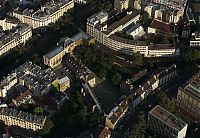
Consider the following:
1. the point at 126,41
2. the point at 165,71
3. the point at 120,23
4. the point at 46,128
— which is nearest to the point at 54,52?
the point at 126,41

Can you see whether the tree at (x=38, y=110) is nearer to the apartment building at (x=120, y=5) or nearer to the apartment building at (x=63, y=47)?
the apartment building at (x=63, y=47)

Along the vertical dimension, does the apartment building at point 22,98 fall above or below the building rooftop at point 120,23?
below

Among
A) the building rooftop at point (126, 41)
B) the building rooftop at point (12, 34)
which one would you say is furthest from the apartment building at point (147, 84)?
the building rooftop at point (12, 34)

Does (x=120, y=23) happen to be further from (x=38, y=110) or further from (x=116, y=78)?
(x=38, y=110)

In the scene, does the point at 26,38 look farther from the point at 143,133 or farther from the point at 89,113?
the point at 143,133

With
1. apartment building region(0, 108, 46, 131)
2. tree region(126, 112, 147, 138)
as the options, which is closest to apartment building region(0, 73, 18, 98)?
apartment building region(0, 108, 46, 131)

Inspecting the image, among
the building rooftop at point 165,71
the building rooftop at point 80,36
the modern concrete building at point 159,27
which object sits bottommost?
the building rooftop at point 165,71

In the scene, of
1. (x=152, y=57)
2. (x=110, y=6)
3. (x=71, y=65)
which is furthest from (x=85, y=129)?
(x=110, y=6)
